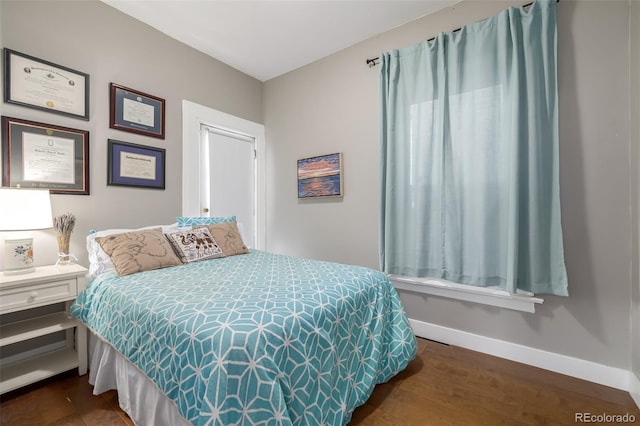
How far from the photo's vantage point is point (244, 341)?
949 mm

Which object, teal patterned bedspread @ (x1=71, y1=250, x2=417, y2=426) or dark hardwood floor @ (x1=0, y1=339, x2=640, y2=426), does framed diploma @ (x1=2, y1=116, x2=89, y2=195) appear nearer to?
teal patterned bedspread @ (x1=71, y1=250, x2=417, y2=426)

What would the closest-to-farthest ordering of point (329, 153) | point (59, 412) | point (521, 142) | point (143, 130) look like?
point (59, 412)
point (521, 142)
point (143, 130)
point (329, 153)

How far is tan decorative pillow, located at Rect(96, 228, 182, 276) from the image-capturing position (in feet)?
5.73

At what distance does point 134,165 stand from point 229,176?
0.97 metres

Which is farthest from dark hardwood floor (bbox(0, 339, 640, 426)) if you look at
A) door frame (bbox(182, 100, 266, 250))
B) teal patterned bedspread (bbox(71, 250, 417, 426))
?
door frame (bbox(182, 100, 266, 250))

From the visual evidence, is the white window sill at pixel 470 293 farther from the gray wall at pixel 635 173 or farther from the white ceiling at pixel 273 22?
the white ceiling at pixel 273 22

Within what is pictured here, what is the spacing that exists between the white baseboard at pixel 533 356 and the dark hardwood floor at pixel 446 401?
5 cm

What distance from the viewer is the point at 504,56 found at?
1916 mm

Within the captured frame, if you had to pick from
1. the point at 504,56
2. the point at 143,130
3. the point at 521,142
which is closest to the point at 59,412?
the point at 143,130

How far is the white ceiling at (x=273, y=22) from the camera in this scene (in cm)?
222

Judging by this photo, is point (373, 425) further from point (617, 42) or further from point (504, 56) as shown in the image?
point (617, 42)

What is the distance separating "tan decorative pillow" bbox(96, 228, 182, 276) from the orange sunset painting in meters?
1.54

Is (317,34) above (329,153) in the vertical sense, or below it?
above

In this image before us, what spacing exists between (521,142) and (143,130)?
298 centimetres
